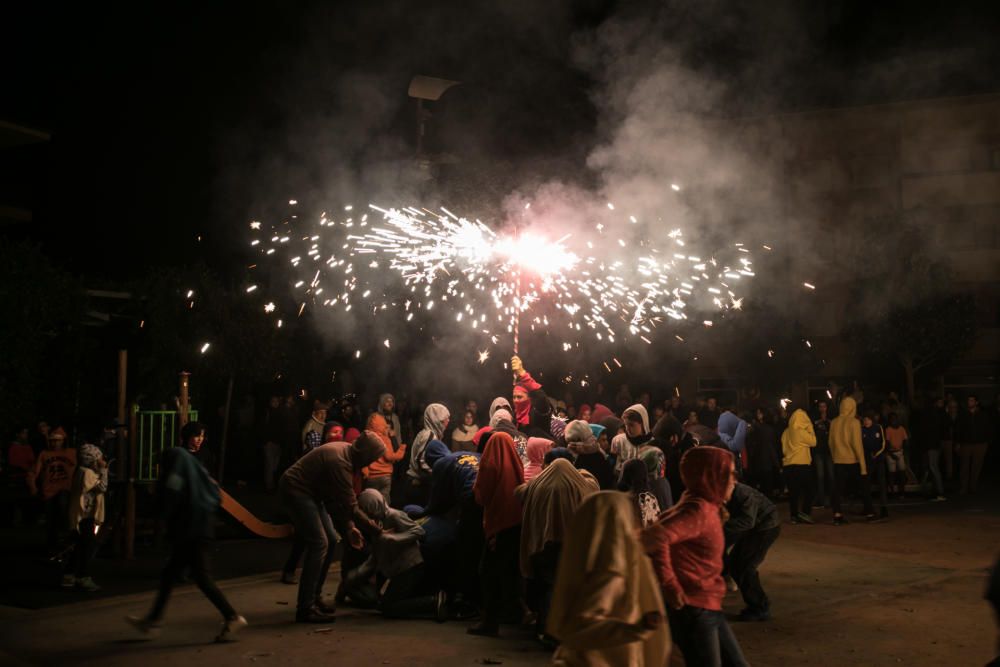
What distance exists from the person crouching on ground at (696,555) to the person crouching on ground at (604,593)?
76cm

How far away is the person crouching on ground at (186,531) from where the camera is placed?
6.88 meters

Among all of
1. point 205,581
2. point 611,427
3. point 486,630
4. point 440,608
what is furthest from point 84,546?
point 611,427

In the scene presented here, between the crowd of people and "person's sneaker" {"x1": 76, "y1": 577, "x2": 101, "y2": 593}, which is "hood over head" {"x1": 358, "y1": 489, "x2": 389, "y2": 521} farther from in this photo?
"person's sneaker" {"x1": 76, "y1": 577, "x2": 101, "y2": 593}

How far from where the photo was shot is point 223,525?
13.2m

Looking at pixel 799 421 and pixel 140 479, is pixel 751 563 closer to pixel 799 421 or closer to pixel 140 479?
pixel 799 421

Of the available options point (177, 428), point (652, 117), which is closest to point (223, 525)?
point (177, 428)

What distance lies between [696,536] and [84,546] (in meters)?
6.17

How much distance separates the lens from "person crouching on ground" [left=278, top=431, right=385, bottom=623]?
24.4 ft

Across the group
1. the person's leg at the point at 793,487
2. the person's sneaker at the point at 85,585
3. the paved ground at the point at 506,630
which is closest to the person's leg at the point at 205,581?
the paved ground at the point at 506,630

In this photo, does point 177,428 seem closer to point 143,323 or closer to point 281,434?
point 143,323

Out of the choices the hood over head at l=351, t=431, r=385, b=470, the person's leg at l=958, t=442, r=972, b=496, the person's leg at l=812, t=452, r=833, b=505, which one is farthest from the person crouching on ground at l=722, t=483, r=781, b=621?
the person's leg at l=958, t=442, r=972, b=496

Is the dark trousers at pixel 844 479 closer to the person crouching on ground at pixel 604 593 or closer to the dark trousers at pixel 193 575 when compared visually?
the dark trousers at pixel 193 575

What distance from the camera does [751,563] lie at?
24.4ft

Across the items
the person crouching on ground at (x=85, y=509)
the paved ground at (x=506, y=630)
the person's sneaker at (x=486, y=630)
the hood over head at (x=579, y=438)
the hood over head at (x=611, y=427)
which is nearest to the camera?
the paved ground at (x=506, y=630)
